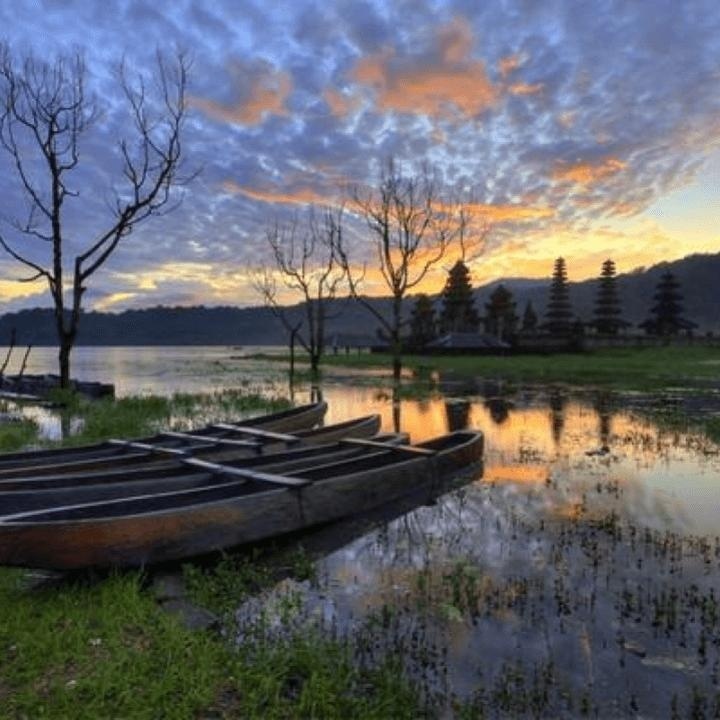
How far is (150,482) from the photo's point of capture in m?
8.33

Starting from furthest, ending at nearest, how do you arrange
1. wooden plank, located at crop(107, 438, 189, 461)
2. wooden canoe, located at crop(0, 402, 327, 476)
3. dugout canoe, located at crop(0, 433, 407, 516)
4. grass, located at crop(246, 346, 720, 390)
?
grass, located at crop(246, 346, 720, 390) → wooden plank, located at crop(107, 438, 189, 461) → wooden canoe, located at crop(0, 402, 327, 476) → dugout canoe, located at crop(0, 433, 407, 516)

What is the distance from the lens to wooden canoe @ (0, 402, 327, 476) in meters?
9.45

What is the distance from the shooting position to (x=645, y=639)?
5688 mm

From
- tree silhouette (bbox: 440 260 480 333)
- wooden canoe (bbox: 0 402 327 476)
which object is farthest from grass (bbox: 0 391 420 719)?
tree silhouette (bbox: 440 260 480 333)

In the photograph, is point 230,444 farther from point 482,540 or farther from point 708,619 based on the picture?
point 708,619

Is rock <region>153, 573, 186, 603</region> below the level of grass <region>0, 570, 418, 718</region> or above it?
below

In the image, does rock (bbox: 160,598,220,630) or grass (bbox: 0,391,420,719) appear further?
rock (bbox: 160,598,220,630)

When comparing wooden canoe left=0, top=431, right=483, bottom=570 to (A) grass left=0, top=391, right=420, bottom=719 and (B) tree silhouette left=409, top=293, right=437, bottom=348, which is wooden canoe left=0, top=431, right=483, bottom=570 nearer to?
(A) grass left=0, top=391, right=420, bottom=719

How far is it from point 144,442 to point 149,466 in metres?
2.30

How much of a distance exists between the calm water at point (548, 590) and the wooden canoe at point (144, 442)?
14.0ft

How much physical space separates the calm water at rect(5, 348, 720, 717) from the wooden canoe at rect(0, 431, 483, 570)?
62 centimetres

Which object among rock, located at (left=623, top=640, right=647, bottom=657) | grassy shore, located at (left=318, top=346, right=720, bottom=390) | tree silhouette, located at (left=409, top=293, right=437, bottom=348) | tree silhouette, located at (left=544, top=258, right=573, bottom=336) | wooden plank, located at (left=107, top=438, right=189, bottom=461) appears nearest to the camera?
rock, located at (left=623, top=640, right=647, bottom=657)

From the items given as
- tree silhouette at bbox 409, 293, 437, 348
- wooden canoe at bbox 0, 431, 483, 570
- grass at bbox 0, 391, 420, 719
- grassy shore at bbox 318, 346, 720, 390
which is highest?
tree silhouette at bbox 409, 293, 437, 348

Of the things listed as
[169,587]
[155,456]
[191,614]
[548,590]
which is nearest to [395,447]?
[155,456]
